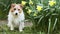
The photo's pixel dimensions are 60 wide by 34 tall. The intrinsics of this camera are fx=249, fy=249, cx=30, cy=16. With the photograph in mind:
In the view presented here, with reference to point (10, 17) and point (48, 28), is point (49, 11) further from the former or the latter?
point (10, 17)

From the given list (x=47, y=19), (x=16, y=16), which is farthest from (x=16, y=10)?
(x=47, y=19)

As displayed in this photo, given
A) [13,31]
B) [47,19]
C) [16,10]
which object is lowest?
[13,31]

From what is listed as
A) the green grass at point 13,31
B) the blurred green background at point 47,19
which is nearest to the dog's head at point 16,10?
the blurred green background at point 47,19

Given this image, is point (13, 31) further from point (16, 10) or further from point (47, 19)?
point (47, 19)

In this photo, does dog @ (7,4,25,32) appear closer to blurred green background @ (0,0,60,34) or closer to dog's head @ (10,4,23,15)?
dog's head @ (10,4,23,15)

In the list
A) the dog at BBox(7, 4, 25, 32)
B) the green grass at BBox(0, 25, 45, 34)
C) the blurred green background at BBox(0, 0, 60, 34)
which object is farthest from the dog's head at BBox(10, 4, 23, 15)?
the green grass at BBox(0, 25, 45, 34)

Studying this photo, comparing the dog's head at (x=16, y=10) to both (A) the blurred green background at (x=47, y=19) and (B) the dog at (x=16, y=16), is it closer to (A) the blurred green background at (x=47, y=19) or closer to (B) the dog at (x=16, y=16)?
(B) the dog at (x=16, y=16)

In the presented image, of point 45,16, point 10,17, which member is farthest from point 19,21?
point 45,16

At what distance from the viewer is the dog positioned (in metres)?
6.23

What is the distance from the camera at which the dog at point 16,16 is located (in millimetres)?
6233

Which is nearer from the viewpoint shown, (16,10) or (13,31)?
(16,10)

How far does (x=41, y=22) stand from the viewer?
6125mm

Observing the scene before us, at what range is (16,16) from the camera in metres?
6.38

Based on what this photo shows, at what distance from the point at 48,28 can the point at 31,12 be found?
0.71m
